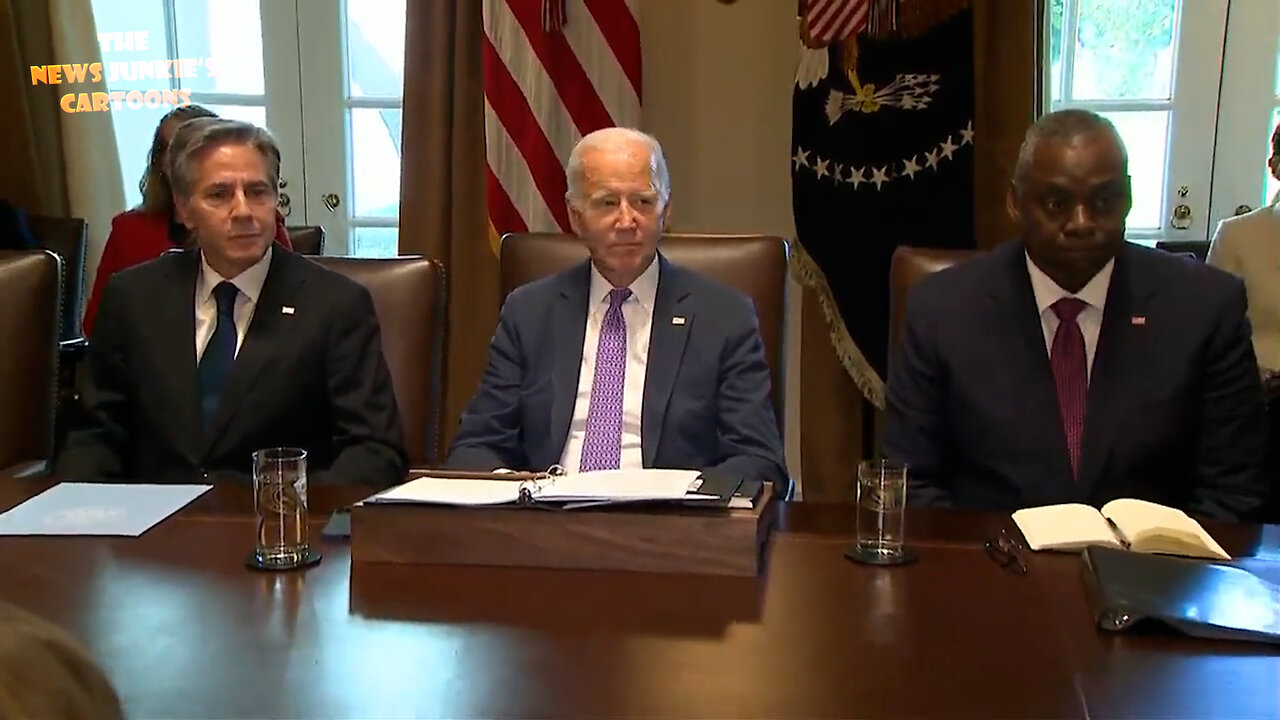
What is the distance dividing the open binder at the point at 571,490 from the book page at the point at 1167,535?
1.47 feet

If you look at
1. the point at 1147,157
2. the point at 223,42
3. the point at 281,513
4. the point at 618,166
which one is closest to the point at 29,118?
the point at 223,42

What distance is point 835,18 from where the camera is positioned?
3029mm

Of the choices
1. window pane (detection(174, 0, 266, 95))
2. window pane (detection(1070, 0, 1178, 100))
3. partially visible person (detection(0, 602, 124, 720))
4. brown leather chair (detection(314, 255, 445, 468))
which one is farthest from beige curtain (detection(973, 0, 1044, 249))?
partially visible person (detection(0, 602, 124, 720))

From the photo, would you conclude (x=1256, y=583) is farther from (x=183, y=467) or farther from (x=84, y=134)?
(x=84, y=134)

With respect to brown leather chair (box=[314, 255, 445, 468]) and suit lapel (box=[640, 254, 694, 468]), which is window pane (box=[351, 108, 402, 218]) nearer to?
brown leather chair (box=[314, 255, 445, 468])

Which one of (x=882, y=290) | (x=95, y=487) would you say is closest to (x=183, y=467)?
(x=95, y=487)

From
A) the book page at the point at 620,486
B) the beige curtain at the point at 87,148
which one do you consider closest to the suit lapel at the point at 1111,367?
the book page at the point at 620,486

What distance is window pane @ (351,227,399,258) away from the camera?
3.70 m

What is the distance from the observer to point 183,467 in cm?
201

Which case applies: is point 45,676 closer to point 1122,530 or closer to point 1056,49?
point 1122,530

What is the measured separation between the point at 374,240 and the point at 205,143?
1.61m

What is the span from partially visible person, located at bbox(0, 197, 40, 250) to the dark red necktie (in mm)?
2751

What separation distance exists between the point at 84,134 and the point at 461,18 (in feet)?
4.08

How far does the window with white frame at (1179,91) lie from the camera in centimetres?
323
